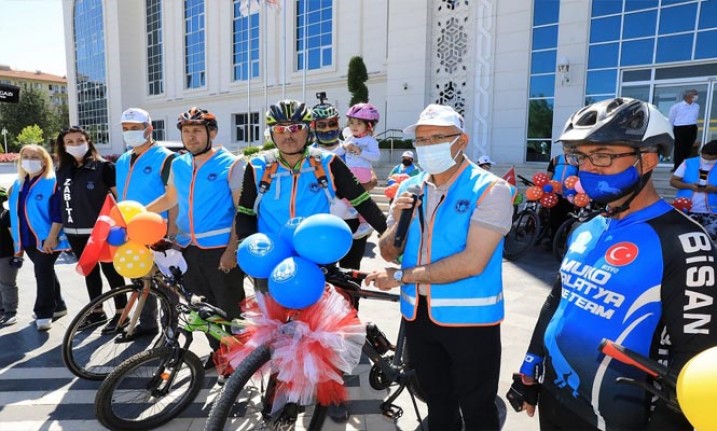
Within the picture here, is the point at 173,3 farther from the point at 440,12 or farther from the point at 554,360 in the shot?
the point at 554,360

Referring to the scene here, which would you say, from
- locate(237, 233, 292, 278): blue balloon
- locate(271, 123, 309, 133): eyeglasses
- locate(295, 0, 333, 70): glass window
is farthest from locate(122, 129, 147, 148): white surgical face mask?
locate(295, 0, 333, 70): glass window

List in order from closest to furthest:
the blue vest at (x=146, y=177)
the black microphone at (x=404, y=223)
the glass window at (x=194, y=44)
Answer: the black microphone at (x=404, y=223)
the blue vest at (x=146, y=177)
the glass window at (x=194, y=44)

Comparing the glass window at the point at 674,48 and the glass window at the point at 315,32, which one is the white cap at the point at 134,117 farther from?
the glass window at the point at 315,32

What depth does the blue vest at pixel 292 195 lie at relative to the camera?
9.21 ft

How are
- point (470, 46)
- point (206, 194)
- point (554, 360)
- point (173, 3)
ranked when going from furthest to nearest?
point (173, 3)
point (470, 46)
point (206, 194)
point (554, 360)

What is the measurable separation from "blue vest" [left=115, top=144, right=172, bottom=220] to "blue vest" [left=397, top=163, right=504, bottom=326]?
304cm

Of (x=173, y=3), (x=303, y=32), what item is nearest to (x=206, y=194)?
(x=303, y=32)

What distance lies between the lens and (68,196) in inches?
172

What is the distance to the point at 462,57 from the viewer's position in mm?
15906

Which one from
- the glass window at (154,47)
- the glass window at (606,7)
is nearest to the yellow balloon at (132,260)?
the glass window at (606,7)

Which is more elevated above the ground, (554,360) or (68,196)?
(68,196)

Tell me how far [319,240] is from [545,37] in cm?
1478

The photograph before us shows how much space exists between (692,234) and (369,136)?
12.9ft

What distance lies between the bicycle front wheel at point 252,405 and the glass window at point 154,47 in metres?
35.2
